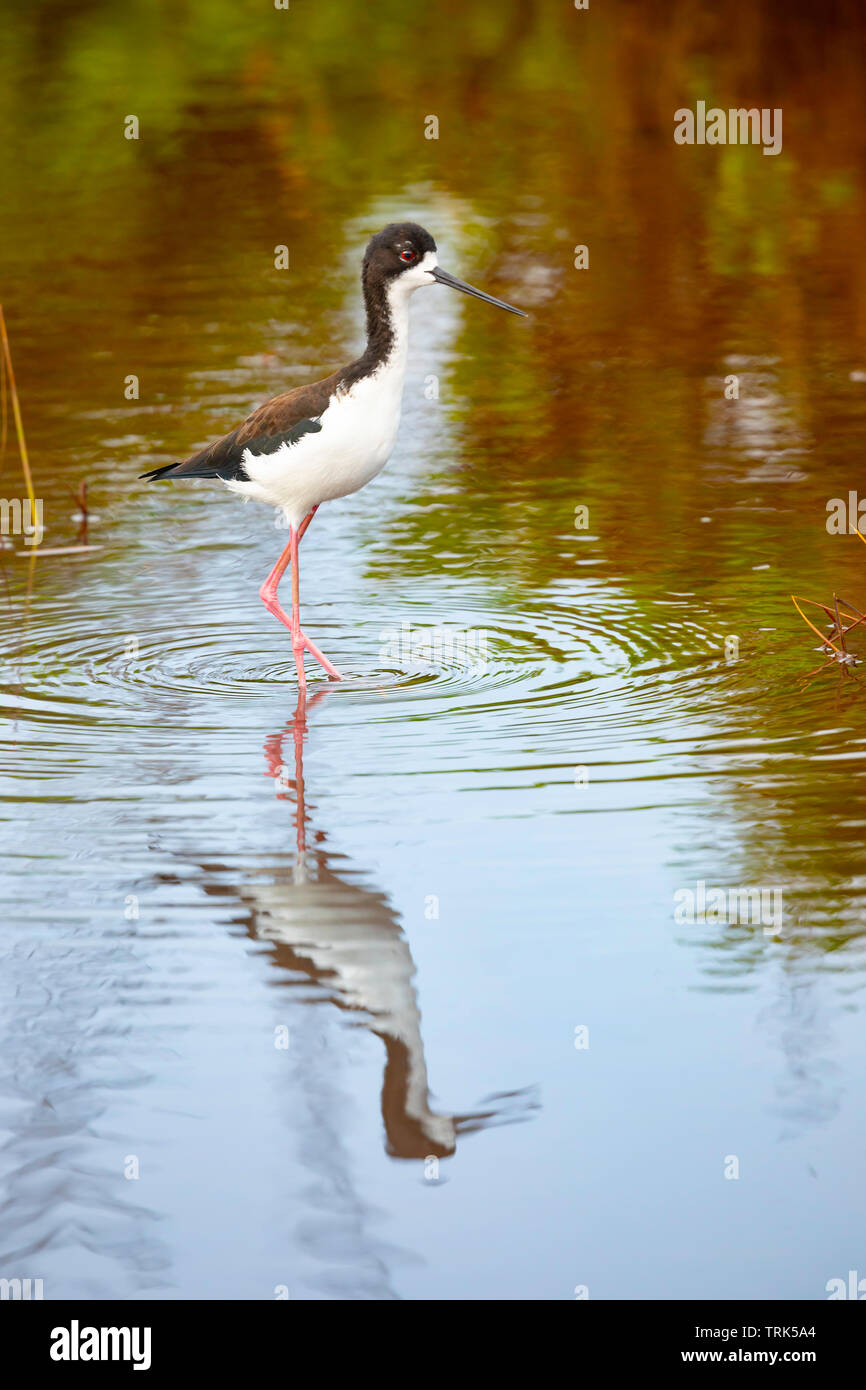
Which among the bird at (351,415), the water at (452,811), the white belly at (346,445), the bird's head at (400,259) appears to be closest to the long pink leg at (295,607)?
the bird at (351,415)

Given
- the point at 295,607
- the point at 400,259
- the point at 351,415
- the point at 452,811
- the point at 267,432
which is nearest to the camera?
the point at 452,811

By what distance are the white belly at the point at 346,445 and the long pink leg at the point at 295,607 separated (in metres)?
0.30

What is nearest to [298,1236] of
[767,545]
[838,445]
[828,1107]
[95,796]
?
[828,1107]

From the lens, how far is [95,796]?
7246mm

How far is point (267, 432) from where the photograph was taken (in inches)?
337

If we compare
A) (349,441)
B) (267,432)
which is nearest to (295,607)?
(267,432)

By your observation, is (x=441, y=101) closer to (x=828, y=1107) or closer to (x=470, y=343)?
(x=470, y=343)

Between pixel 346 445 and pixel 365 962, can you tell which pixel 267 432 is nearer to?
pixel 346 445

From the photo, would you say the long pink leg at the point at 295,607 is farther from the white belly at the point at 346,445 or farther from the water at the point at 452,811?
the white belly at the point at 346,445

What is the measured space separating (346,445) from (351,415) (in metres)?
0.12

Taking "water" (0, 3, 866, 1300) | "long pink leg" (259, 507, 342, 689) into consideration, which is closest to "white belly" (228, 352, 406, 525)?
"long pink leg" (259, 507, 342, 689)

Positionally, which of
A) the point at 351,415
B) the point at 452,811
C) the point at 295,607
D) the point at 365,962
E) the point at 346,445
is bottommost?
the point at 365,962

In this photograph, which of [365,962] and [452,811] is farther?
[452,811]
